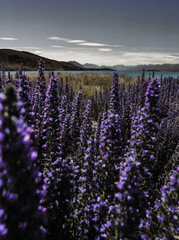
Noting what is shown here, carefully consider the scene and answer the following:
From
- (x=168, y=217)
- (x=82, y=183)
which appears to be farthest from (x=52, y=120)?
(x=168, y=217)

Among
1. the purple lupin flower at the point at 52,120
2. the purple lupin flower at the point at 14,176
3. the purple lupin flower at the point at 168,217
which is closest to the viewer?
the purple lupin flower at the point at 14,176

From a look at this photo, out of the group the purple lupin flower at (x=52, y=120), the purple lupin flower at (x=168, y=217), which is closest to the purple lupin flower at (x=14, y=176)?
the purple lupin flower at (x=168, y=217)

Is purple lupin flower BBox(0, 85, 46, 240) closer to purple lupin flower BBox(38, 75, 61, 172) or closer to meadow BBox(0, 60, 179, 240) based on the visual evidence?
meadow BBox(0, 60, 179, 240)

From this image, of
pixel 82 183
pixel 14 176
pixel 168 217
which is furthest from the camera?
pixel 82 183

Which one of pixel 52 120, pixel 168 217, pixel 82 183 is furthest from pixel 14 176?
pixel 52 120

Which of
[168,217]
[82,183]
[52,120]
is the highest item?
[52,120]

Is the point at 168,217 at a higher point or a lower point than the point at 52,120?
lower

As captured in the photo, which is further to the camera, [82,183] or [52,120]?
[52,120]

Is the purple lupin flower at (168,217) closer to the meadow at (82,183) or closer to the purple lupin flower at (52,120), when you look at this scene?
the meadow at (82,183)

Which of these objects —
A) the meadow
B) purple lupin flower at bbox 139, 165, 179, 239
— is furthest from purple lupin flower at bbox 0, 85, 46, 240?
purple lupin flower at bbox 139, 165, 179, 239

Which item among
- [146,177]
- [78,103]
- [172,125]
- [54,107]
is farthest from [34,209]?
[172,125]

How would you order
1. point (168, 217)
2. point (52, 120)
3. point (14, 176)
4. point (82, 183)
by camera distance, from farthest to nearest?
point (52, 120) → point (82, 183) → point (168, 217) → point (14, 176)

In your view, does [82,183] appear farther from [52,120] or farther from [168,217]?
[52,120]

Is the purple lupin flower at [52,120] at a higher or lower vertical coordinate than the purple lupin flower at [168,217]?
higher
